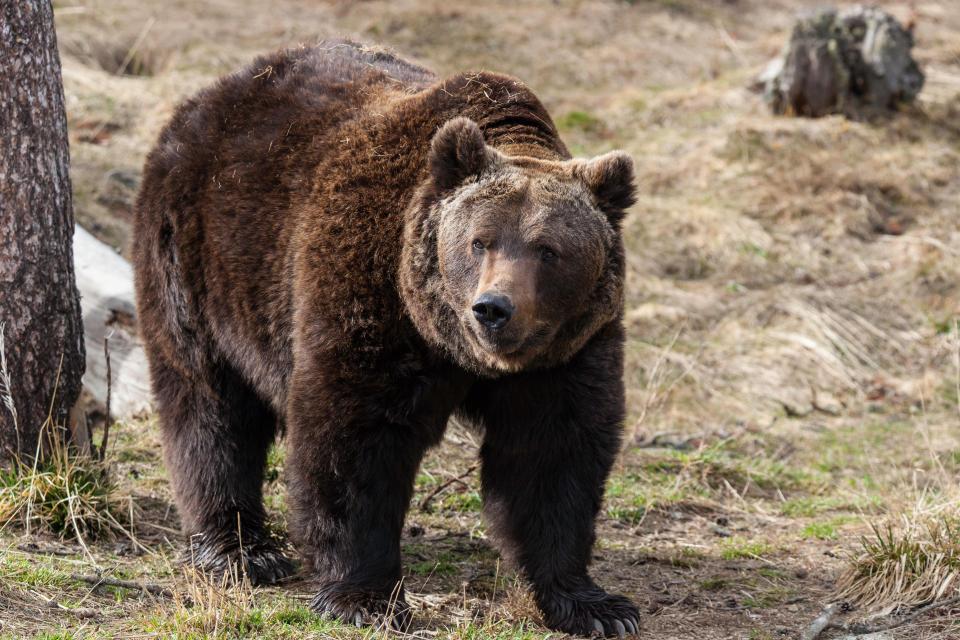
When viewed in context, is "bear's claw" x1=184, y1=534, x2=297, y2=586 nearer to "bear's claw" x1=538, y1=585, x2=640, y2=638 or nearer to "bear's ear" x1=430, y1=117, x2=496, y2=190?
"bear's claw" x1=538, y1=585, x2=640, y2=638

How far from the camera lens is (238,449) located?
251 inches

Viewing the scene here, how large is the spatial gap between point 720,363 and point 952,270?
2918mm

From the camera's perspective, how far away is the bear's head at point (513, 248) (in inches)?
195

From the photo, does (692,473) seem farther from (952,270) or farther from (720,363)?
(952,270)

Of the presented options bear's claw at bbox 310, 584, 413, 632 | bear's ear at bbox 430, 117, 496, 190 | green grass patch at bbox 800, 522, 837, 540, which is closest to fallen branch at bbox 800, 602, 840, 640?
green grass patch at bbox 800, 522, 837, 540

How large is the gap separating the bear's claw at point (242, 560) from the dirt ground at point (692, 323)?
0.57 ft

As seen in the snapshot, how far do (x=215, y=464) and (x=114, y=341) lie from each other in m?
2.63

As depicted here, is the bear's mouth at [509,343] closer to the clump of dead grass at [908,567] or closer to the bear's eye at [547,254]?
the bear's eye at [547,254]

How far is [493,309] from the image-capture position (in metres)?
4.70

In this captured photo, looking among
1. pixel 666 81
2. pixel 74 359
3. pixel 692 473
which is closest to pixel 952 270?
pixel 692 473

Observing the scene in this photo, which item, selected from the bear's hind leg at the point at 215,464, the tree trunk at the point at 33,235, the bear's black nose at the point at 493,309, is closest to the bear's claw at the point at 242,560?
the bear's hind leg at the point at 215,464

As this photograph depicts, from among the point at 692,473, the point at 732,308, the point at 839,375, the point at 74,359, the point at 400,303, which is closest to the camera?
the point at 400,303

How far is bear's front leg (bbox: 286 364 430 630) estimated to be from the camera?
17.2ft

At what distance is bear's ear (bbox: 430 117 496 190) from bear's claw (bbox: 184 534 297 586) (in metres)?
2.31
